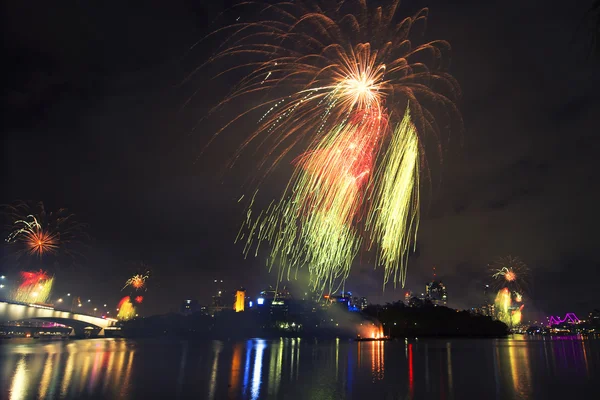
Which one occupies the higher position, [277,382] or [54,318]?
[54,318]

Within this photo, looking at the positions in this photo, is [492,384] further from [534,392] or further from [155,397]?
[155,397]

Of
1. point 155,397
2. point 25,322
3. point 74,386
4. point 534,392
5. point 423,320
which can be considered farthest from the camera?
point 423,320

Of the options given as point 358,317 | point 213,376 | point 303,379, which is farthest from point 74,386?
point 358,317

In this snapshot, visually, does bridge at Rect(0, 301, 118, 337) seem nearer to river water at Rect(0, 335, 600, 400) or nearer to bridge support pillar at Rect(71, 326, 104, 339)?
bridge support pillar at Rect(71, 326, 104, 339)

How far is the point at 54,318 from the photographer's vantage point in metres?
97.1

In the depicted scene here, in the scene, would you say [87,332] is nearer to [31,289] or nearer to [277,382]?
[31,289]

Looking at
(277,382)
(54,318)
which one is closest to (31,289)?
(54,318)

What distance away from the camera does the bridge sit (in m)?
82.2

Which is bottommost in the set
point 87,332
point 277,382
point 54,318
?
point 277,382

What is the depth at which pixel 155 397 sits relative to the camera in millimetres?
22141

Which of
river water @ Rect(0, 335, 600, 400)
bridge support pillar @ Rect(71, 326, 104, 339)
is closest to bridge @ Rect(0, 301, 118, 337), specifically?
bridge support pillar @ Rect(71, 326, 104, 339)

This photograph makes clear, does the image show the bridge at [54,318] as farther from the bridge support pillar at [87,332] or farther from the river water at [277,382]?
the river water at [277,382]

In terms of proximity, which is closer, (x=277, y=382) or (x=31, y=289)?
(x=277, y=382)

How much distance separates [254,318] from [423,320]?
2792 inches
